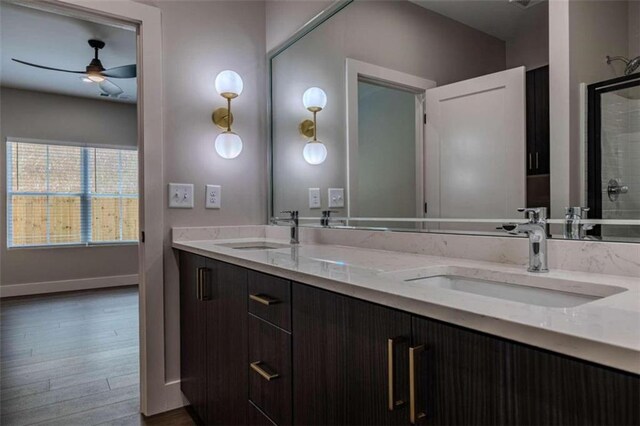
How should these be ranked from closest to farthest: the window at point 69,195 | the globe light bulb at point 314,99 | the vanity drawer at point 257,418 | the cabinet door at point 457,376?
the cabinet door at point 457,376 < the vanity drawer at point 257,418 < the globe light bulb at point 314,99 < the window at point 69,195

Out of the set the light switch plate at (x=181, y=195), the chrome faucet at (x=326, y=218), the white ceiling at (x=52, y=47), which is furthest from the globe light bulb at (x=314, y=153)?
the white ceiling at (x=52, y=47)

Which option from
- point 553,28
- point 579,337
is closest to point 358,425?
point 579,337

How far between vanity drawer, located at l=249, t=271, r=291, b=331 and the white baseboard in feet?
15.8

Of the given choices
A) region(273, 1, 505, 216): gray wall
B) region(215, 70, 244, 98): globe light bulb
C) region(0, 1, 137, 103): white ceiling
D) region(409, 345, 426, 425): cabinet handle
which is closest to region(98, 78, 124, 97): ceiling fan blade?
region(0, 1, 137, 103): white ceiling

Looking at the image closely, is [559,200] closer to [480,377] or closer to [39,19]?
[480,377]

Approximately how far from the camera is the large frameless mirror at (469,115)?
965 mm

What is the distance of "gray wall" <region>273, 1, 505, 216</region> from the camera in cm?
134

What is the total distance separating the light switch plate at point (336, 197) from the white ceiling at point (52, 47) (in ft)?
6.86

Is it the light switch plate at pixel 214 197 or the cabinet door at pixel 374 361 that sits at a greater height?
the light switch plate at pixel 214 197

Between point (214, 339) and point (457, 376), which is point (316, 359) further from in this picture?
point (214, 339)

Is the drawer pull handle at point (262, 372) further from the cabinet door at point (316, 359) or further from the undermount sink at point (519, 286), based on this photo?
the undermount sink at point (519, 286)

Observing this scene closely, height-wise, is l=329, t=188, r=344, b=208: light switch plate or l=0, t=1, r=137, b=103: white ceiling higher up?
l=0, t=1, r=137, b=103: white ceiling

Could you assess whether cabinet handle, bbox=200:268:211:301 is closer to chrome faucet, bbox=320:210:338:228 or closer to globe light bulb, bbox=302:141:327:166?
chrome faucet, bbox=320:210:338:228

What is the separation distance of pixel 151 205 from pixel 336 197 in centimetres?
92
